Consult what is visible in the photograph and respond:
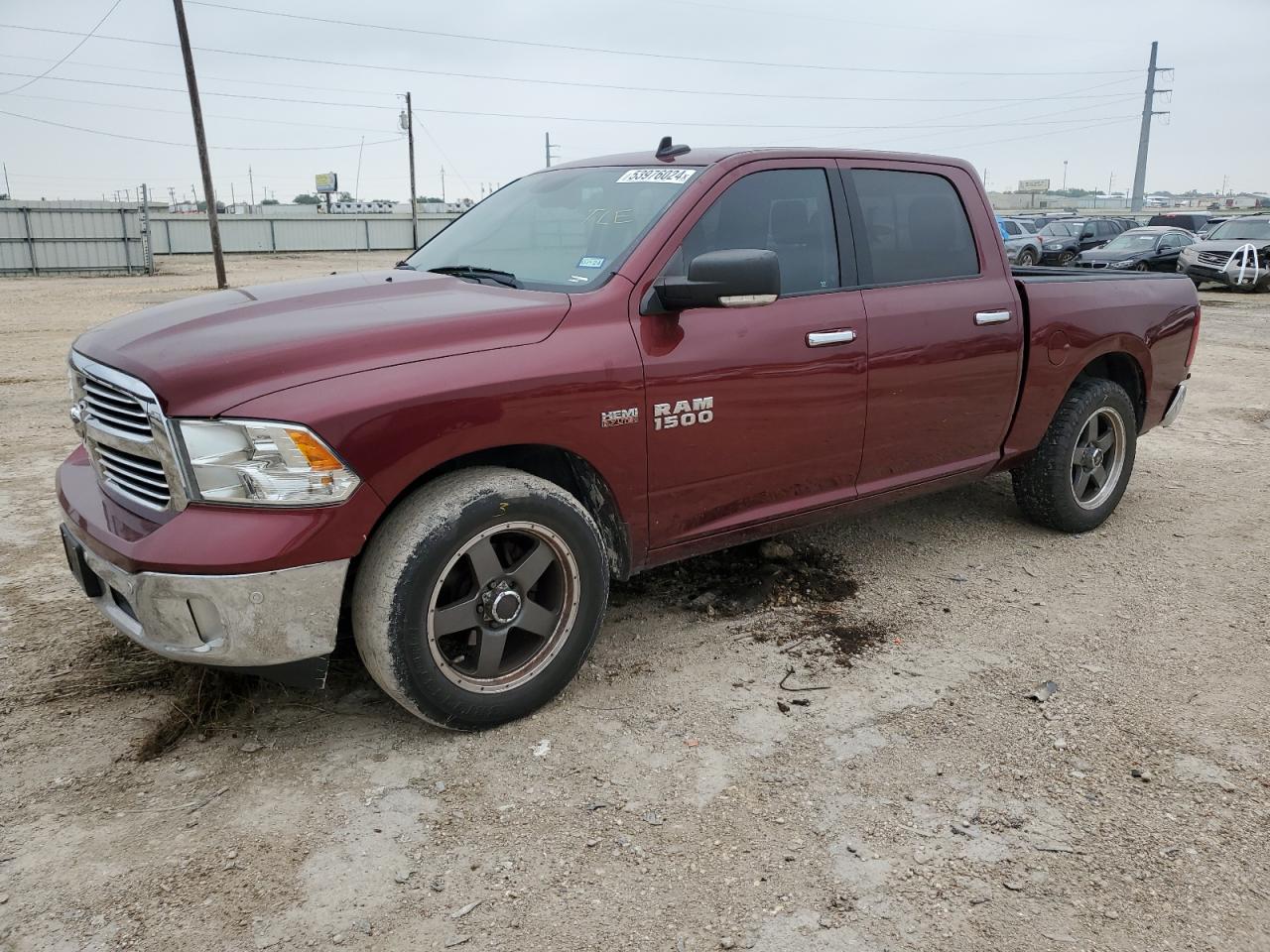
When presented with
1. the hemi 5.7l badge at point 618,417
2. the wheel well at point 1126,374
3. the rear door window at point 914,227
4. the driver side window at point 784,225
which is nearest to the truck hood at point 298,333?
the hemi 5.7l badge at point 618,417

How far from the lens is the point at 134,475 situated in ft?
9.62

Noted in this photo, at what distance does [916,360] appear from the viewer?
417 centimetres

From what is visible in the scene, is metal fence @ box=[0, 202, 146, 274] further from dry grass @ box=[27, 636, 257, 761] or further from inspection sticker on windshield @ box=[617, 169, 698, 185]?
inspection sticker on windshield @ box=[617, 169, 698, 185]

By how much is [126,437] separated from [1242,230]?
24.5 meters

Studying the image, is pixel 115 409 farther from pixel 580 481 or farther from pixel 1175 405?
pixel 1175 405

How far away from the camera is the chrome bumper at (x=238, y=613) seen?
2707 mm

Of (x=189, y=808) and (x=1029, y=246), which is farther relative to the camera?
(x=1029, y=246)

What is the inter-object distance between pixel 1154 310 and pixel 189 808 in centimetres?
511

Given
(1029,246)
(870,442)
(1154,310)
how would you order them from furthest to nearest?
(1029,246)
(1154,310)
(870,442)

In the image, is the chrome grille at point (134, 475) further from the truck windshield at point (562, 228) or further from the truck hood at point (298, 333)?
the truck windshield at point (562, 228)

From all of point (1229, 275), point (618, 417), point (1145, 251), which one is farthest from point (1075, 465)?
point (1145, 251)

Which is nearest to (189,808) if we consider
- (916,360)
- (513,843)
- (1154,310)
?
(513,843)

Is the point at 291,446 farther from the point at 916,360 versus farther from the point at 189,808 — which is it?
the point at 916,360

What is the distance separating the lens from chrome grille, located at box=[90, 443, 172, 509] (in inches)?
111
